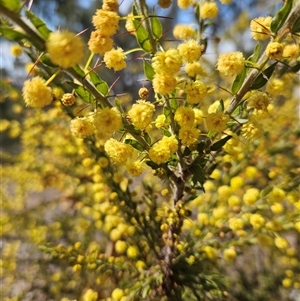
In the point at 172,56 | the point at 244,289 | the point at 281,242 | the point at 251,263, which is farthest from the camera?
the point at 251,263

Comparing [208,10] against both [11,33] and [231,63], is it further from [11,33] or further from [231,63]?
[11,33]

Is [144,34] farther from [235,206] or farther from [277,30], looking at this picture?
[235,206]

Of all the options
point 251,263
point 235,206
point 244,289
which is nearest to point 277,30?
point 235,206

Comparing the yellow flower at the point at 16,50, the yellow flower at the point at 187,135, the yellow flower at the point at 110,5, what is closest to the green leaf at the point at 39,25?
the yellow flower at the point at 110,5

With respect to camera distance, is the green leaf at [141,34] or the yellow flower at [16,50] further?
the yellow flower at [16,50]

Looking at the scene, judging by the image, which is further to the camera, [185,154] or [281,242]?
[281,242]

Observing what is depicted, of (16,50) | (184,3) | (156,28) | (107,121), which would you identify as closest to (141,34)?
(156,28)

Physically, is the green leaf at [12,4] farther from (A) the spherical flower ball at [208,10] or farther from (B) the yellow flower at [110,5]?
(A) the spherical flower ball at [208,10]

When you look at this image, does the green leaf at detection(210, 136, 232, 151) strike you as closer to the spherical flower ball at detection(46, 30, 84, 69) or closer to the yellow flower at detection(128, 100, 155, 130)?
the yellow flower at detection(128, 100, 155, 130)
